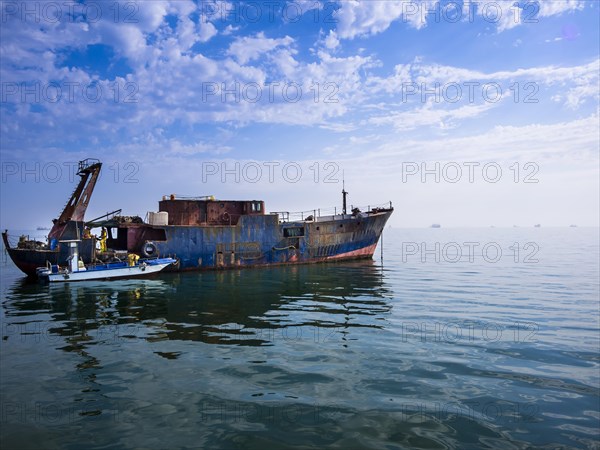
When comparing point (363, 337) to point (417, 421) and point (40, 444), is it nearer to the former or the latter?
point (417, 421)

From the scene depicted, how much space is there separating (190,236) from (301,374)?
2443cm

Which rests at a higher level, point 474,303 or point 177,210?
point 177,210

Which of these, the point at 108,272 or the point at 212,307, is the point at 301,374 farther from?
the point at 108,272

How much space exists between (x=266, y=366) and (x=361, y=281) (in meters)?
16.6

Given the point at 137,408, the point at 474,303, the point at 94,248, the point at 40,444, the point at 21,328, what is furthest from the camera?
the point at 94,248

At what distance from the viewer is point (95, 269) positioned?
25750 mm

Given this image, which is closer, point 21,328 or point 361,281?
point 21,328

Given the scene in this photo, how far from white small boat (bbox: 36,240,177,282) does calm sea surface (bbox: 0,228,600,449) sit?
24.7 feet

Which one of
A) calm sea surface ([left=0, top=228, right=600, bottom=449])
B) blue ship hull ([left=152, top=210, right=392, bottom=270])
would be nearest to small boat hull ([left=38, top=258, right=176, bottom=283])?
blue ship hull ([left=152, top=210, right=392, bottom=270])

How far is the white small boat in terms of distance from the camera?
24891 mm

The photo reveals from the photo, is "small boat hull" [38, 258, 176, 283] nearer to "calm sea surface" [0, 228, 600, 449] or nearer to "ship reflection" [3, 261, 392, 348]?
"ship reflection" [3, 261, 392, 348]

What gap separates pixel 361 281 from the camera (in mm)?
24688

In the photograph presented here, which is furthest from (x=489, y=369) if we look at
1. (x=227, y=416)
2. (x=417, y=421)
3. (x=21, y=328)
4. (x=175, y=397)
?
(x=21, y=328)

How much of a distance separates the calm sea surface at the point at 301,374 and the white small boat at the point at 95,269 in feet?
24.7
